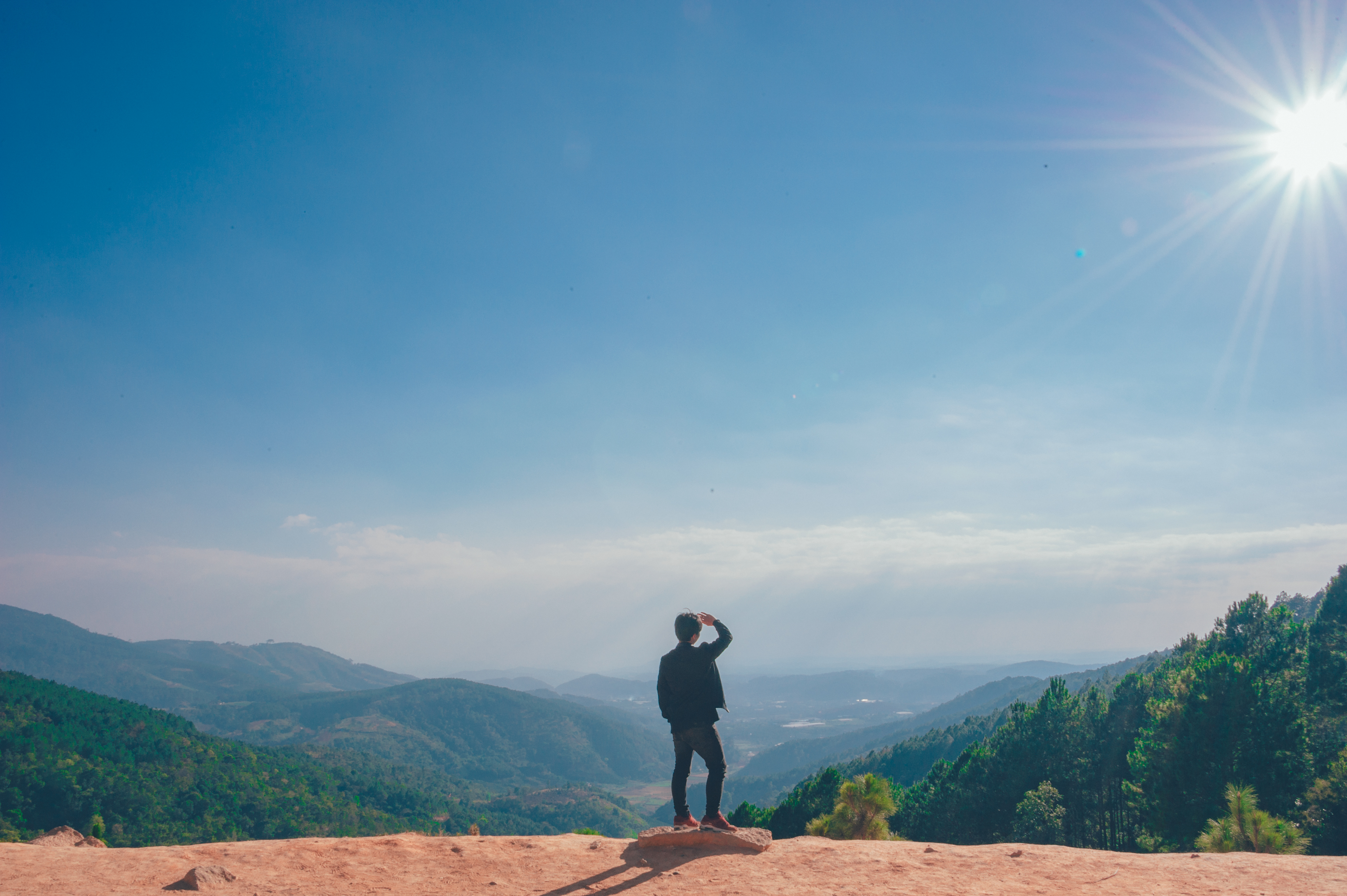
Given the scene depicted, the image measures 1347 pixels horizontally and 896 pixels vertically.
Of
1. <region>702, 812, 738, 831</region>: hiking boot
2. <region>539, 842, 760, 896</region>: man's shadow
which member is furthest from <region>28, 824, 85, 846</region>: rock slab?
<region>702, 812, 738, 831</region>: hiking boot

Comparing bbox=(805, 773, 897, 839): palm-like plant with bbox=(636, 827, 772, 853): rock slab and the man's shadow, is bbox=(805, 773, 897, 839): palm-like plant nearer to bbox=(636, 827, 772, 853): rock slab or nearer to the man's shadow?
bbox=(636, 827, 772, 853): rock slab

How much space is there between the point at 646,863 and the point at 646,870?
0.24 metres

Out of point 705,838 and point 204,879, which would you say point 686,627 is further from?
point 204,879

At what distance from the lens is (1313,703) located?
34406mm

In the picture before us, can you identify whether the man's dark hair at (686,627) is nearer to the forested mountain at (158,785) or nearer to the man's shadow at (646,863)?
the man's shadow at (646,863)

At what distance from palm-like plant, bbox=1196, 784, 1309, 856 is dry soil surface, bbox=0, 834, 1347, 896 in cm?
536

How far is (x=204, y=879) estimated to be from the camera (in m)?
6.47

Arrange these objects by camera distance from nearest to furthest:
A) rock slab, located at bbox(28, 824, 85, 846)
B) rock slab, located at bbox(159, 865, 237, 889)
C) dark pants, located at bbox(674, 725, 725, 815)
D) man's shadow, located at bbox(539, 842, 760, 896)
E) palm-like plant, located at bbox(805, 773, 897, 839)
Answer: rock slab, located at bbox(159, 865, 237, 889) → man's shadow, located at bbox(539, 842, 760, 896) → dark pants, located at bbox(674, 725, 725, 815) → rock slab, located at bbox(28, 824, 85, 846) → palm-like plant, located at bbox(805, 773, 897, 839)

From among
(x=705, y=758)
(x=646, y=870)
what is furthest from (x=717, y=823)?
(x=646, y=870)

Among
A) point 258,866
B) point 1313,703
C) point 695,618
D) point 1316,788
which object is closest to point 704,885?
point 695,618

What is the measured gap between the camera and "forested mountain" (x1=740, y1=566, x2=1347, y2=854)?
28.0 meters

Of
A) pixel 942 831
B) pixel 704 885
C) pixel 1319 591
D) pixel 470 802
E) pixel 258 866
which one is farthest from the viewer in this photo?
pixel 470 802

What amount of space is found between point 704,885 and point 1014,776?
156ft

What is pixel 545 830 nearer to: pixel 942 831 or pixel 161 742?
pixel 161 742
